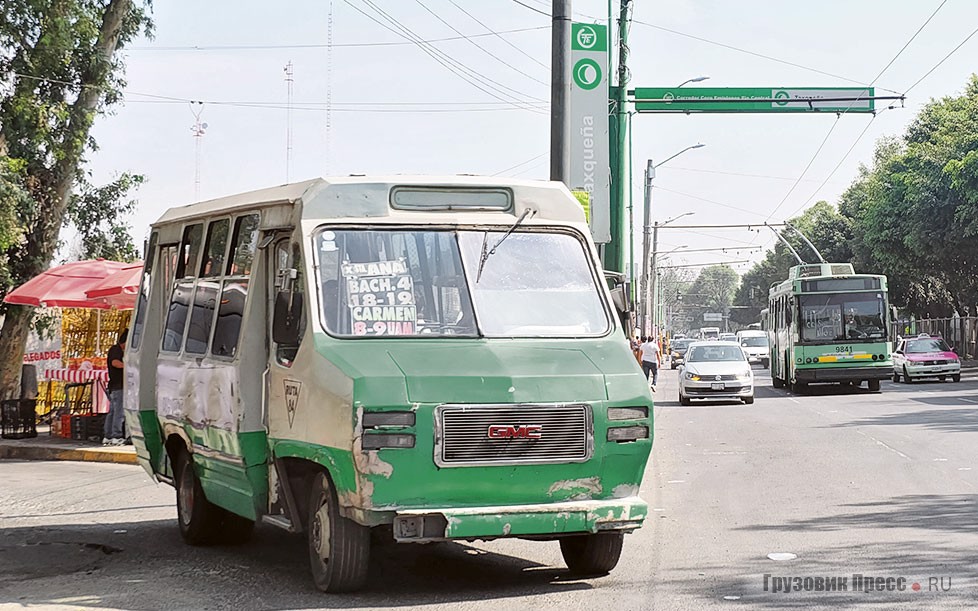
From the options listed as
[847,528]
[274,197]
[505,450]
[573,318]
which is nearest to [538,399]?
[505,450]

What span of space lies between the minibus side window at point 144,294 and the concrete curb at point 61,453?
6.55 metres

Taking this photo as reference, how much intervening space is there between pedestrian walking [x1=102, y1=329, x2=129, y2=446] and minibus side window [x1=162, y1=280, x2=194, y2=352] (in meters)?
7.54

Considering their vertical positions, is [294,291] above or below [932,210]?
below

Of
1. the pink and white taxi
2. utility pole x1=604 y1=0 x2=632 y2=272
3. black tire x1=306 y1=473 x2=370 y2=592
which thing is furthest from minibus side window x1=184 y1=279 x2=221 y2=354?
the pink and white taxi

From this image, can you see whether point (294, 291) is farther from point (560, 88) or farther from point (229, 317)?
point (560, 88)

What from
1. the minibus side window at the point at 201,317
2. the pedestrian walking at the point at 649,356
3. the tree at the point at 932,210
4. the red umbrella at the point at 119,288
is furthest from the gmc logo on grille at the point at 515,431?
the tree at the point at 932,210

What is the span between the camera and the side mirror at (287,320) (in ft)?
28.1

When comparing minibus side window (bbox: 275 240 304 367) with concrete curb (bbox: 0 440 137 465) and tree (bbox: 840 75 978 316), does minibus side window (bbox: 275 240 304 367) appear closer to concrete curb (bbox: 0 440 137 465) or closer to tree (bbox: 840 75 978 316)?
concrete curb (bbox: 0 440 137 465)

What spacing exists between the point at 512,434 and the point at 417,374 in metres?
0.67

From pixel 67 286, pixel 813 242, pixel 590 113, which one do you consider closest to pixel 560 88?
pixel 590 113

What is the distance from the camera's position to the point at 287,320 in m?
8.58

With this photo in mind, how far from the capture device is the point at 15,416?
21031mm

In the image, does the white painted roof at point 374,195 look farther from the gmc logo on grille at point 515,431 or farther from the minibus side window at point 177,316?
the gmc logo on grille at point 515,431

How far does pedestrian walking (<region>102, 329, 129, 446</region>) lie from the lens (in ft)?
61.6
